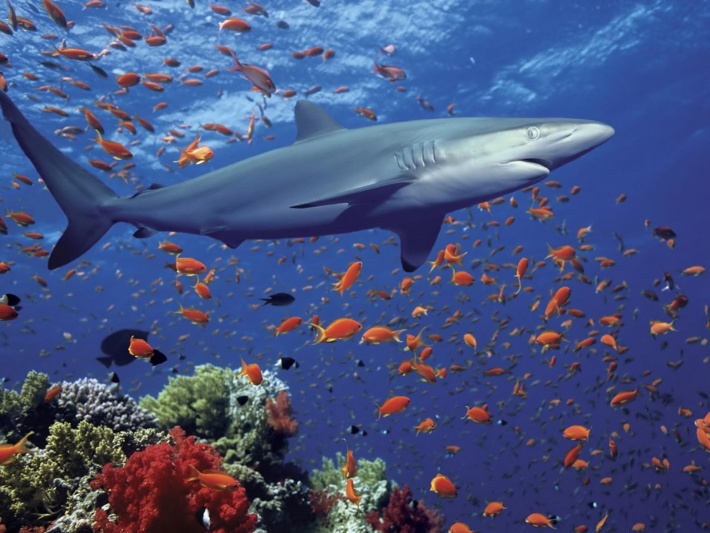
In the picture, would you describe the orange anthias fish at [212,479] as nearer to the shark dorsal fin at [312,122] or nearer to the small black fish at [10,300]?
the shark dorsal fin at [312,122]

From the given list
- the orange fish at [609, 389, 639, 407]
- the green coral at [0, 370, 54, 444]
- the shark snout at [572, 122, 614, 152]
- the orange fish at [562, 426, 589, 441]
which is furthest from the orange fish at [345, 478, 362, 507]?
the orange fish at [609, 389, 639, 407]

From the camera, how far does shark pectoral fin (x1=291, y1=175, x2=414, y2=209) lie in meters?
3.76

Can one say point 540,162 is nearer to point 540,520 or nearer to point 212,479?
point 212,479

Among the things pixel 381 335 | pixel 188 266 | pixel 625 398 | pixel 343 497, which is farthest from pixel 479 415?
pixel 188 266

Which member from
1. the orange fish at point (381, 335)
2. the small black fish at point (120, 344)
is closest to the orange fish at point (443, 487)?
the orange fish at point (381, 335)

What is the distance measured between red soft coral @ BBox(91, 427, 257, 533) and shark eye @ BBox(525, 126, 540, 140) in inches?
148

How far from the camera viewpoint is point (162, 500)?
3734mm

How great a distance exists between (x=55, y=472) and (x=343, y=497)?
13.0ft

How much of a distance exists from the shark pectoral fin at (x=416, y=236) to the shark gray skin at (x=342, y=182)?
0.01 meters

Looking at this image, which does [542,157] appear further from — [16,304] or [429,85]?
[429,85]

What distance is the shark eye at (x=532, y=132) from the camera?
3.41 metres

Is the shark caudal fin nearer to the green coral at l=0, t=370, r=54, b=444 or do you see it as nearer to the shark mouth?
the green coral at l=0, t=370, r=54, b=444

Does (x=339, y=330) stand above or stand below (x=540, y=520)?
above

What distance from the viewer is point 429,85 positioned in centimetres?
2442
